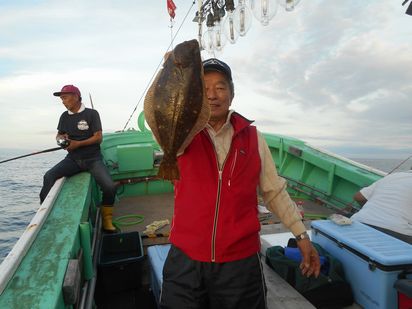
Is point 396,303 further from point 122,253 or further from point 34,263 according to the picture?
point 122,253

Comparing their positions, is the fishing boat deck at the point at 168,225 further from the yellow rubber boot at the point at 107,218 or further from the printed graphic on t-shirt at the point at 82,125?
the printed graphic on t-shirt at the point at 82,125

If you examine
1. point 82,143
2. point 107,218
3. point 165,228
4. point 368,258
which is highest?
point 82,143

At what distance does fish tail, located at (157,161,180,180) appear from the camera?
5.61ft

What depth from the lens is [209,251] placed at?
1.80 metres

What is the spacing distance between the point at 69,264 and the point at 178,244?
81 cm

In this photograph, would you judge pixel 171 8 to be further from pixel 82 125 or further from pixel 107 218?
pixel 107 218

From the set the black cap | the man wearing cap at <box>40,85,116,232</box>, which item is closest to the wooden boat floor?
the man wearing cap at <box>40,85,116,232</box>

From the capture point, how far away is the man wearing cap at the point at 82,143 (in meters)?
4.76

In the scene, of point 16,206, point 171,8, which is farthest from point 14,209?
point 171,8

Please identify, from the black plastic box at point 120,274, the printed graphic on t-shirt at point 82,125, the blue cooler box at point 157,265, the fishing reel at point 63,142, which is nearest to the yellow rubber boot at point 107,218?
the black plastic box at point 120,274

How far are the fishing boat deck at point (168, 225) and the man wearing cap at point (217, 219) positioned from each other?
0.69 m

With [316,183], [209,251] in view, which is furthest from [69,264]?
[316,183]

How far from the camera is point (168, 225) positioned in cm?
503

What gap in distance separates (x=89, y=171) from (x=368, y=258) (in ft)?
12.7
